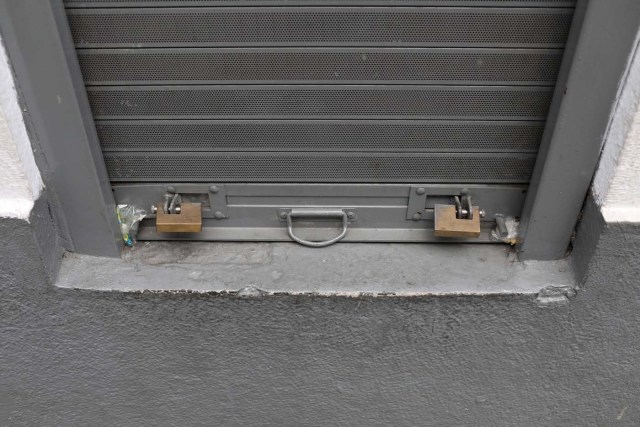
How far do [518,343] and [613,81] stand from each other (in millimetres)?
986

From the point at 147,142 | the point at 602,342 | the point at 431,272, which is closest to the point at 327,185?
the point at 431,272

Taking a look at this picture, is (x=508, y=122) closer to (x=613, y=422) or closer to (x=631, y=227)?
(x=631, y=227)

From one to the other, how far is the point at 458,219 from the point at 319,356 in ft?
2.47

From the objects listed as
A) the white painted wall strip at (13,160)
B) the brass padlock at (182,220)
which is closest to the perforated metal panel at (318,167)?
the brass padlock at (182,220)

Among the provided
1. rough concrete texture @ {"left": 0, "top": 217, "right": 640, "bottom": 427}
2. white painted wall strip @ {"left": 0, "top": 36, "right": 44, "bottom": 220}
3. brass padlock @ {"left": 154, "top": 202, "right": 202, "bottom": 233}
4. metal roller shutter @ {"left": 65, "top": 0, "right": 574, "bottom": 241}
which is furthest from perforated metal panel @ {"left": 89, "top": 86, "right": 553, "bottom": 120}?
rough concrete texture @ {"left": 0, "top": 217, "right": 640, "bottom": 427}

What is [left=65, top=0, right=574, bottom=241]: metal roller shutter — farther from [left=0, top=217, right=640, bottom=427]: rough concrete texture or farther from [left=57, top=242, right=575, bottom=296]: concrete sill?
[left=0, top=217, right=640, bottom=427]: rough concrete texture

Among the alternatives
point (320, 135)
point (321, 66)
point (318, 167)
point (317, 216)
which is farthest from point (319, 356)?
point (321, 66)

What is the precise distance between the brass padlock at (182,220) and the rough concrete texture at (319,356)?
0.24 m

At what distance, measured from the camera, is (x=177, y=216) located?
1.92 metres

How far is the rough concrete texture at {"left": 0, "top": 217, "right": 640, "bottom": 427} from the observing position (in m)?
1.88

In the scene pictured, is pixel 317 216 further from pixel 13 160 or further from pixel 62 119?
pixel 13 160

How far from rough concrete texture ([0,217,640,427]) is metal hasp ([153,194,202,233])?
0.80 ft

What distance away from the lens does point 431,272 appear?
1.92m

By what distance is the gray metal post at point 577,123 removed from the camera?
1.52 metres
